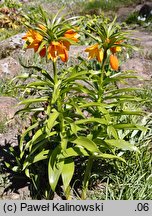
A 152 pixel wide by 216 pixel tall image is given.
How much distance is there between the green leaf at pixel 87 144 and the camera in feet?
9.54

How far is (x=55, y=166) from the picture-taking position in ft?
9.81

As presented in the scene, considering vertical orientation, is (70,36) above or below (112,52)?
above

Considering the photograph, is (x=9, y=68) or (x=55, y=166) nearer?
(x=55, y=166)

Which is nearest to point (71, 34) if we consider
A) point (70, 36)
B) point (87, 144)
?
point (70, 36)

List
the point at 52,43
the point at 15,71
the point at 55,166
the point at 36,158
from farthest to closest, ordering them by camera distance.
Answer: the point at 15,71
the point at 36,158
the point at 55,166
the point at 52,43

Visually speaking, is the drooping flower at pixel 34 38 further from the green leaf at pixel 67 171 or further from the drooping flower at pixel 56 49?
the green leaf at pixel 67 171

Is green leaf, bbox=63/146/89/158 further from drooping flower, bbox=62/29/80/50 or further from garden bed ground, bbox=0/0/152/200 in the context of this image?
drooping flower, bbox=62/29/80/50

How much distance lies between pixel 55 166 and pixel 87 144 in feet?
0.98

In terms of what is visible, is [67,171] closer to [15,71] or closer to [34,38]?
[34,38]

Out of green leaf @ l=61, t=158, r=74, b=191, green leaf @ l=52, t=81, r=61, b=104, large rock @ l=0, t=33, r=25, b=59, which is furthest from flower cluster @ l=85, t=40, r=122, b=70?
large rock @ l=0, t=33, r=25, b=59

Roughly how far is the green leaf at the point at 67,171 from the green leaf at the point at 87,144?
190mm

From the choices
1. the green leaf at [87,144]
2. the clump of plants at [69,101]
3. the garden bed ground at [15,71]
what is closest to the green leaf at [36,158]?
the clump of plants at [69,101]

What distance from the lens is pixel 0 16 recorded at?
412 inches

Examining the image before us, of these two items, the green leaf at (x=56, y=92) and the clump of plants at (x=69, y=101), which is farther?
the green leaf at (x=56, y=92)
